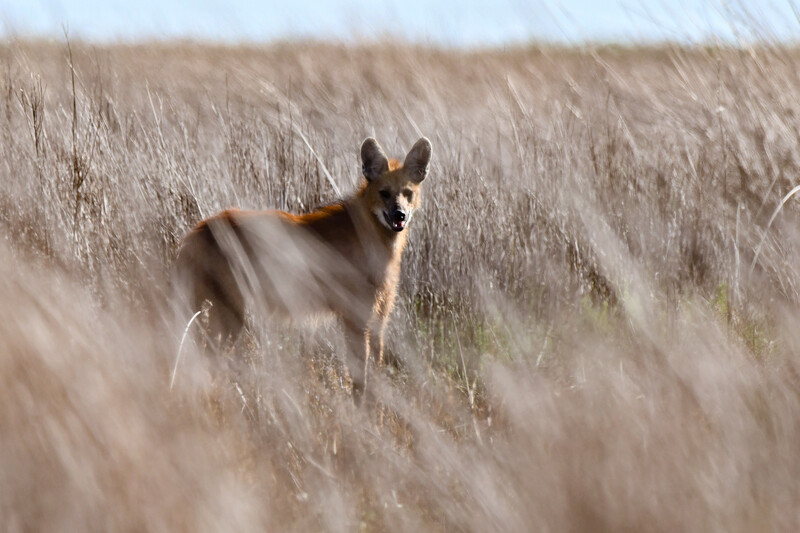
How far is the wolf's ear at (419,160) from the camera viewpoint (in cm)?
504

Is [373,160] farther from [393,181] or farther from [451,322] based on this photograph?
[451,322]

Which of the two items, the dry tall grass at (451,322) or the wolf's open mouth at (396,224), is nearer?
→ the dry tall grass at (451,322)

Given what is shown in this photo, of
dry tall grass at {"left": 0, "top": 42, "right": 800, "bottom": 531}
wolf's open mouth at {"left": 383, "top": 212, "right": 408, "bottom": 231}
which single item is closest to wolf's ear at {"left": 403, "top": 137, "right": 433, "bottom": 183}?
dry tall grass at {"left": 0, "top": 42, "right": 800, "bottom": 531}

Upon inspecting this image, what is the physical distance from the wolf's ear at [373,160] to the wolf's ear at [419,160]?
13cm

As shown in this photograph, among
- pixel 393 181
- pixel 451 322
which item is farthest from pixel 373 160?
pixel 451 322

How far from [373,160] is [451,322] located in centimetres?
131

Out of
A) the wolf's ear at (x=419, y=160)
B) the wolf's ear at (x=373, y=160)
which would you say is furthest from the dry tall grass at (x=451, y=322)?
the wolf's ear at (x=373, y=160)

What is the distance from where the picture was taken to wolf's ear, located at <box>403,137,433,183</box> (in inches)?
199

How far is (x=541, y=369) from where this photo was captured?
114 inches

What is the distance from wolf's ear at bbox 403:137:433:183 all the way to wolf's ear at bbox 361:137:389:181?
129 mm

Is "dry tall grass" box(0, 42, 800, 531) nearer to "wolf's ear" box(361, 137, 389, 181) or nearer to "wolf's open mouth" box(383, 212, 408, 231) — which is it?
"wolf's open mouth" box(383, 212, 408, 231)

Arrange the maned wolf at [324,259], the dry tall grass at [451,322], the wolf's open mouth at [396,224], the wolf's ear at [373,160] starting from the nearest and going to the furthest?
the dry tall grass at [451,322], the maned wolf at [324,259], the wolf's open mouth at [396,224], the wolf's ear at [373,160]

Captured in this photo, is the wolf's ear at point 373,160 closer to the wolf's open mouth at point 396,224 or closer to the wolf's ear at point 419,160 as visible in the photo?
the wolf's ear at point 419,160

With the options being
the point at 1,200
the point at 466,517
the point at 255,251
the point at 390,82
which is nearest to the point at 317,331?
the point at 255,251
